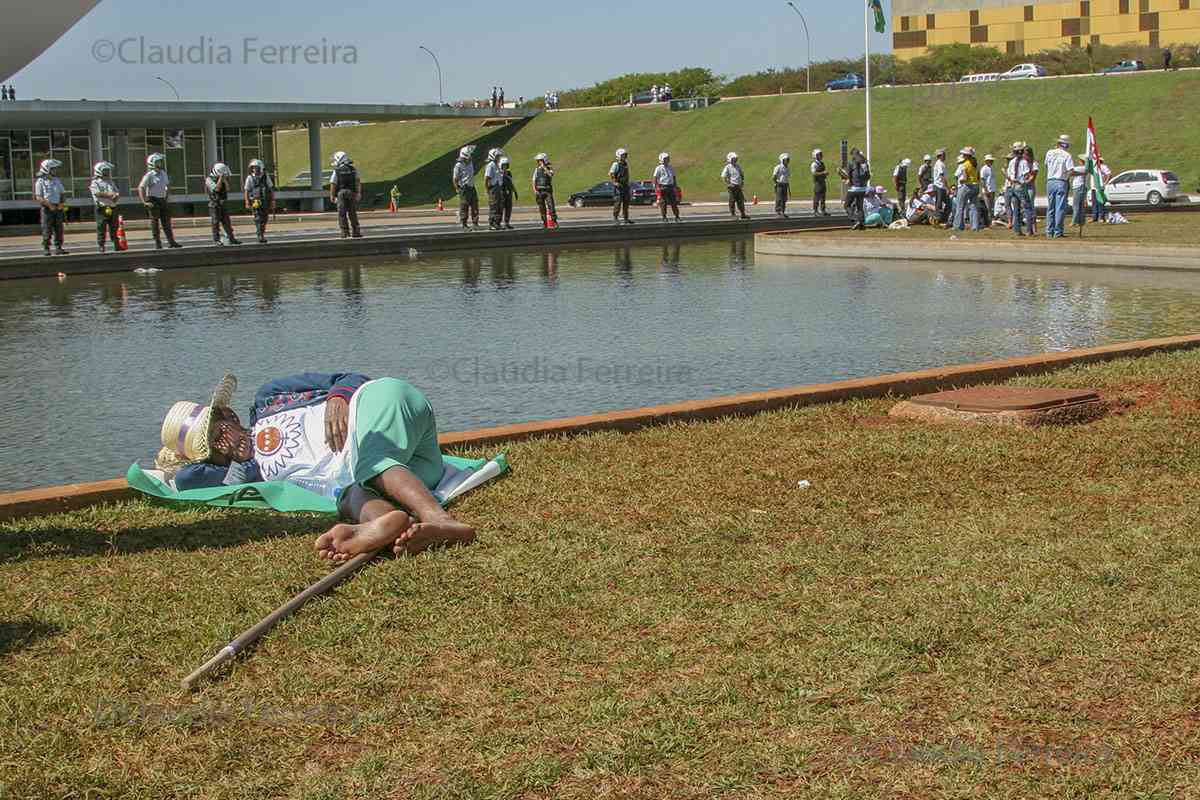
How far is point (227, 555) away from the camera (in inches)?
223

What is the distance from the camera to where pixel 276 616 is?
4.66 metres

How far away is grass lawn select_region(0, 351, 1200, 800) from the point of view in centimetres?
355

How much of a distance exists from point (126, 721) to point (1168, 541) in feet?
12.0

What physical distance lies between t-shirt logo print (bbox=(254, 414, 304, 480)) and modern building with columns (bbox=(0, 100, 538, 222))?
4918 centimetres

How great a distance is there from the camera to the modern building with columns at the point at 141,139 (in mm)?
54625

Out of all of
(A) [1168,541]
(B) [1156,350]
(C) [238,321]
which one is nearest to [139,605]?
(A) [1168,541]

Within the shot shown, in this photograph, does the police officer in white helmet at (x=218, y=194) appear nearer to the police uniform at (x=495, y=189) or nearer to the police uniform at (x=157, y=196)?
the police uniform at (x=157, y=196)

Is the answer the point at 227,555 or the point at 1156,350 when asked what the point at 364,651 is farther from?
the point at 1156,350

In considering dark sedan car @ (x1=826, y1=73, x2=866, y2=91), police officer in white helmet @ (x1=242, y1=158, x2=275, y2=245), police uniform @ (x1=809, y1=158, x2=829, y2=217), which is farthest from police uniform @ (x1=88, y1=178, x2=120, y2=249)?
dark sedan car @ (x1=826, y1=73, x2=866, y2=91)

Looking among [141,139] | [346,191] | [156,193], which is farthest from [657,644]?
[141,139]

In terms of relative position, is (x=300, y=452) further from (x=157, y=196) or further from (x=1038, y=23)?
(x=1038, y=23)

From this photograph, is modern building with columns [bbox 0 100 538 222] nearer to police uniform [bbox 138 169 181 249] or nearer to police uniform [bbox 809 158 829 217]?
police uniform [bbox 138 169 181 249]

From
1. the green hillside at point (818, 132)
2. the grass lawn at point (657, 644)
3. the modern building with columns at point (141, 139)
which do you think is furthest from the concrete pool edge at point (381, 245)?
the green hillside at point (818, 132)

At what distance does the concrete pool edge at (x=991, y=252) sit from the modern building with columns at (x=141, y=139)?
35.6 m
